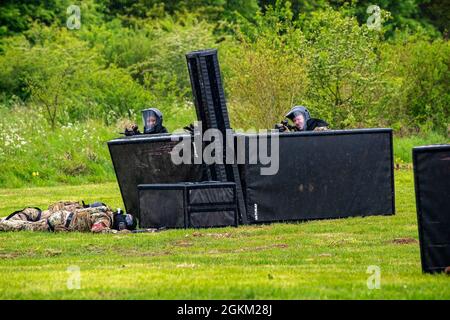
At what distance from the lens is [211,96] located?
18.2 metres

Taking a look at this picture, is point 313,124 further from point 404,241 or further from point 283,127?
point 404,241

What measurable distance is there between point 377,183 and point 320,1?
3718 cm

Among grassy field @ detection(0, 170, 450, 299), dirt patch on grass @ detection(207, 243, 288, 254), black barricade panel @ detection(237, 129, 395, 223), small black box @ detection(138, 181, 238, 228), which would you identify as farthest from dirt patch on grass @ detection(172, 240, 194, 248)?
black barricade panel @ detection(237, 129, 395, 223)

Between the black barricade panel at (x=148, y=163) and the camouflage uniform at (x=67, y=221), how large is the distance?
0.71 meters

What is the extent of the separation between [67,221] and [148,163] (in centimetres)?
148

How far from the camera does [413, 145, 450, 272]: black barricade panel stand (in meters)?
11.6

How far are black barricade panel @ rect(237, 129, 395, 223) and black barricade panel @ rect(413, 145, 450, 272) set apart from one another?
646 centimetres

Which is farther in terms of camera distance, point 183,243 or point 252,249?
point 183,243

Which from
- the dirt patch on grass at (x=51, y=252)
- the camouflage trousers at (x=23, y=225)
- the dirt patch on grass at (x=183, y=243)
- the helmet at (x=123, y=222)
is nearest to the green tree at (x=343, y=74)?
the helmet at (x=123, y=222)
